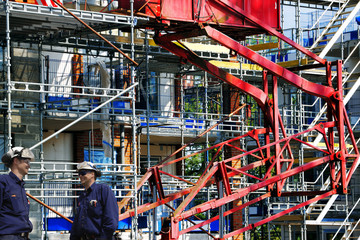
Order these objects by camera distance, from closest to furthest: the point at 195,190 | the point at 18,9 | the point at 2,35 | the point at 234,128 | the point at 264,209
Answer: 1. the point at 18,9
2. the point at 195,190
3. the point at 2,35
4. the point at 234,128
5. the point at 264,209

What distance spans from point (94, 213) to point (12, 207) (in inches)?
54.0

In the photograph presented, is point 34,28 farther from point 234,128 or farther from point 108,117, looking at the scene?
point 234,128

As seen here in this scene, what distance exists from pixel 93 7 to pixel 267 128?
6.99 meters

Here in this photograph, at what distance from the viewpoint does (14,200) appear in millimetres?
10719

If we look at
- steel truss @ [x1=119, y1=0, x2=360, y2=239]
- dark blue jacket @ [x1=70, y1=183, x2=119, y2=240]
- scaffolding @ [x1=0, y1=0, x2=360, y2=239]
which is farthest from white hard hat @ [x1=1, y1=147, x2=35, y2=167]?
steel truss @ [x1=119, y1=0, x2=360, y2=239]

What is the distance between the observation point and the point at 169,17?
20.4 meters

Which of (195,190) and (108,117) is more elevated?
(108,117)

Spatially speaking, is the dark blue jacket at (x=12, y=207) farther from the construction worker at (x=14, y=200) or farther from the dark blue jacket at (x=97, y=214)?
the dark blue jacket at (x=97, y=214)

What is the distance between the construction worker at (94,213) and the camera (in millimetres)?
11656

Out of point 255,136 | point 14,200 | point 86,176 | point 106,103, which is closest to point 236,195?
point 255,136

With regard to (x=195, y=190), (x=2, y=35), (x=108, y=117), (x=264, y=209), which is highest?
(x=2, y=35)

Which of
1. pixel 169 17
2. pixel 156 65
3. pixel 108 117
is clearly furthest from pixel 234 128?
pixel 169 17

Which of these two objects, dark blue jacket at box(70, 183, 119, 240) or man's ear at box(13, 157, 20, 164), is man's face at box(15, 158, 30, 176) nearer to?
man's ear at box(13, 157, 20, 164)

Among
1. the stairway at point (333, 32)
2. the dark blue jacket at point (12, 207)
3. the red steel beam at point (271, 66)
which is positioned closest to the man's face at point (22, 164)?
the dark blue jacket at point (12, 207)
